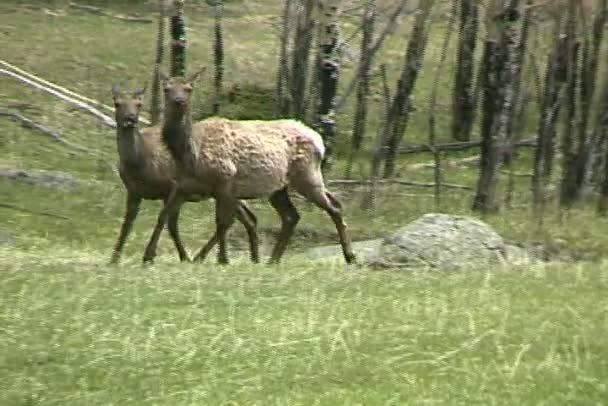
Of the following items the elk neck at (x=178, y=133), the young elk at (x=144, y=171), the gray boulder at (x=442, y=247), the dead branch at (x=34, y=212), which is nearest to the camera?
the gray boulder at (x=442, y=247)

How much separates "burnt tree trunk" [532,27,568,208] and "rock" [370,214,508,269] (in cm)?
630

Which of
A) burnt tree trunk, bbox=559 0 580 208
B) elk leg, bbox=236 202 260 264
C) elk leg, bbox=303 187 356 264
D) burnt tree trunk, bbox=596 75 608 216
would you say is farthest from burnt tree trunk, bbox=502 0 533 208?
elk leg, bbox=236 202 260 264

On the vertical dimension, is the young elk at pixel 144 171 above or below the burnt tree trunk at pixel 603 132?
above

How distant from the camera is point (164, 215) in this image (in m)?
13.5

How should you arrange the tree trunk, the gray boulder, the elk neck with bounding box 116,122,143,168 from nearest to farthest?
the gray boulder → the elk neck with bounding box 116,122,143,168 → the tree trunk

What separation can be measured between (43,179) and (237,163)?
28.2 feet

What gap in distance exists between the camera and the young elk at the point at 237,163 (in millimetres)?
13469

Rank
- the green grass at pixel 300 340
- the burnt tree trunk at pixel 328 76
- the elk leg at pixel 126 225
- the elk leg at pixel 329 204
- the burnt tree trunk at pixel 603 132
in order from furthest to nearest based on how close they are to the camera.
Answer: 1. the burnt tree trunk at pixel 328 76
2. the burnt tree trunk at pixel 603 132
3. the elk leg at pixel 329 204
4. the elk leg at pixel 126 225
5. the green grass at pixel 300 340

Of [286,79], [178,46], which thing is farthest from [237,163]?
[286,79]

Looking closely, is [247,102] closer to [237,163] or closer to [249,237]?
[249,237]

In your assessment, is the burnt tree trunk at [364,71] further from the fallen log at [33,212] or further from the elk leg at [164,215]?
the elk leg at [164,215]

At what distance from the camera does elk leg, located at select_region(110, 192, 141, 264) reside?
1326 cm

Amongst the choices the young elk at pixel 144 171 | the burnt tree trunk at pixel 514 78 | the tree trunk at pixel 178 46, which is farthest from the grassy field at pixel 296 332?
the tree trunk at pixel 178 46

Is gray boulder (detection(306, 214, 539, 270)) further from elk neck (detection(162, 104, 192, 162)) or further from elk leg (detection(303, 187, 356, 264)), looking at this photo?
elk neck (detection(162, 104, 192, 162))
